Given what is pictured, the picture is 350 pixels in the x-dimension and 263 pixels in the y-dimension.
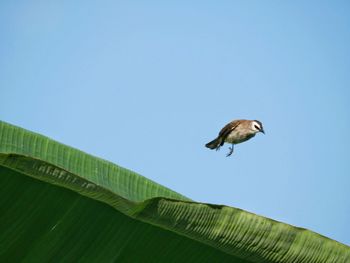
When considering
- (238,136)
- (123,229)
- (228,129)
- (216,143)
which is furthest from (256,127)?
(123,229)

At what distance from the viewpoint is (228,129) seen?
30.1 ft

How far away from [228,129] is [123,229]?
6.57 metres

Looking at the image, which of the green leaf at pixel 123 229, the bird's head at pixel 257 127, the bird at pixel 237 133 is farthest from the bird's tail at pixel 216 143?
the green leaf at pixel 123 229

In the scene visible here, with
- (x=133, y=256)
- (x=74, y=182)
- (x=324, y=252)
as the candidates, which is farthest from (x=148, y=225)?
(x=324, y=252)

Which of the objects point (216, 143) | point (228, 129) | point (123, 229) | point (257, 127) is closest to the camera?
point (123, 229)

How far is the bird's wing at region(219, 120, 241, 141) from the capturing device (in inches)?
357

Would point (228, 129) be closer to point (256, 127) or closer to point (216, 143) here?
point (216, 143)

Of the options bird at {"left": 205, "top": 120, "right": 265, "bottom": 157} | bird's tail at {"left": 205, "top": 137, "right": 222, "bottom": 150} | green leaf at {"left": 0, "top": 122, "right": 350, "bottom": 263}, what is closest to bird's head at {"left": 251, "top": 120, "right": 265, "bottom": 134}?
bird at {"left": 205, "top": 120, "right": 265, "bottom": 157}

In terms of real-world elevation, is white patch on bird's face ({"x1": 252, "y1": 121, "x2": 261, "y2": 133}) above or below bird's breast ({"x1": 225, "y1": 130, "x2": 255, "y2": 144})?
above

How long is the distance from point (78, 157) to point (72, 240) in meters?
0.56

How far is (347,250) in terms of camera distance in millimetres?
2625

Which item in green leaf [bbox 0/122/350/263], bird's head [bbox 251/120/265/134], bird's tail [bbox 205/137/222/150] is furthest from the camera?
bird's tail [bbox 205/137/222/150]

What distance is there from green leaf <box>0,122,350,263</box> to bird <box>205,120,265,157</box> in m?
6.22

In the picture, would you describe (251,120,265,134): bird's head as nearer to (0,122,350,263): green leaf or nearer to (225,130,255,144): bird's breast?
(225,130,255,144): bird's breast
